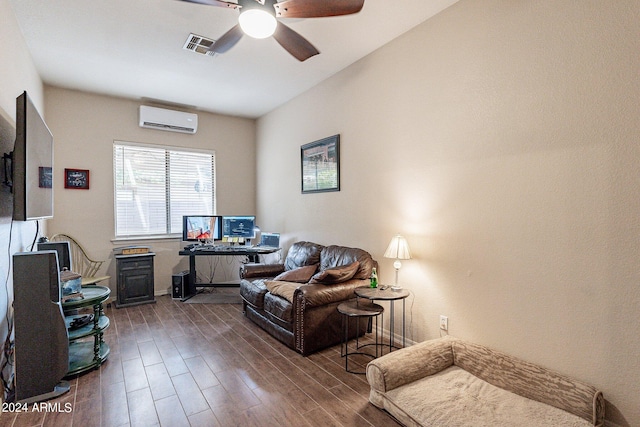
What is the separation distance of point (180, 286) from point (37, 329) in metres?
2.51

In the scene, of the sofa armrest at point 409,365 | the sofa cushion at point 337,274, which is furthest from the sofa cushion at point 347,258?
the sofa armrest at point 409,365

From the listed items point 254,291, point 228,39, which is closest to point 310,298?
point 254,291

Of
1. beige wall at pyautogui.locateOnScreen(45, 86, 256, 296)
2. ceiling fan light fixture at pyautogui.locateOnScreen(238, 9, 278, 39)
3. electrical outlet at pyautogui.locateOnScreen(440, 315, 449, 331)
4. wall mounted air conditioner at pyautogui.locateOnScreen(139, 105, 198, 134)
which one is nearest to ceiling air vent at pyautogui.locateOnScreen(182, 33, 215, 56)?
ceiling fan light fixture at pyautogui.locateOnScreen(238, 9, 278, 39)

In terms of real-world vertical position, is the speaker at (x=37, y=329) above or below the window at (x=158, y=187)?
below

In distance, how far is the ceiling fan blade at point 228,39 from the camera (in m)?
2.31

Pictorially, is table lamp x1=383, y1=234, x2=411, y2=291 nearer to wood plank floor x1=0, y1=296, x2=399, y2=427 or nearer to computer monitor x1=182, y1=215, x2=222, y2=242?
wood plank floor x1=0, y1=296, x2=399, y2=427

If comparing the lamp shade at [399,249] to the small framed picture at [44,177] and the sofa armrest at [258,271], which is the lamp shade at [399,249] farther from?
the small framed picture at [44,177]

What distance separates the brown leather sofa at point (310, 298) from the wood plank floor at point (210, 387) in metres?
0.15

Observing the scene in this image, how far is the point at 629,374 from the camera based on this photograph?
68.4 inches

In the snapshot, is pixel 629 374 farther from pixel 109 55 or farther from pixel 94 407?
pixel 109 55

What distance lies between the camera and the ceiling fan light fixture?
2.00 metres

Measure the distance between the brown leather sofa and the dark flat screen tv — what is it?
203 cm

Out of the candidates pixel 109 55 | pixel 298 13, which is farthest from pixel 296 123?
pixel 298 13

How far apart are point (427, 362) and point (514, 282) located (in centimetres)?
83
